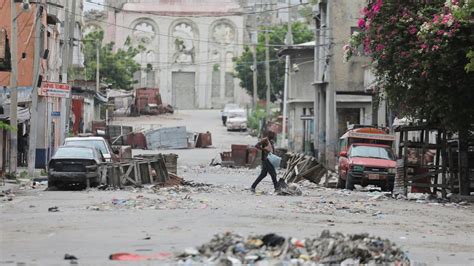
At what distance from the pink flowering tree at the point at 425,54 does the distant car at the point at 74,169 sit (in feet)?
30.3

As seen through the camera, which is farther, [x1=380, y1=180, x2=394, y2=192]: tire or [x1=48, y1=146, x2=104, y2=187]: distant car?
[x1=380, y1=180, x2=394, y2=192]: tire

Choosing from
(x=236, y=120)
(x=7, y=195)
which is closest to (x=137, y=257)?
(x=7, y=195)

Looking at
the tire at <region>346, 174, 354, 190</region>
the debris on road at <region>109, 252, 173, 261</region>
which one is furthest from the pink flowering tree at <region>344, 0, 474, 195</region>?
the debris on road at <region>109, 252, 173, 261</region>

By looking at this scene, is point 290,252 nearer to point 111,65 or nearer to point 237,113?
point 237,113

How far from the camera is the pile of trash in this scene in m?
12.2

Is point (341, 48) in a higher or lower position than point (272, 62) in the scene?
lower

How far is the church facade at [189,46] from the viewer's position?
371 ft

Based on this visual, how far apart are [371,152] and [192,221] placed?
1985 cm

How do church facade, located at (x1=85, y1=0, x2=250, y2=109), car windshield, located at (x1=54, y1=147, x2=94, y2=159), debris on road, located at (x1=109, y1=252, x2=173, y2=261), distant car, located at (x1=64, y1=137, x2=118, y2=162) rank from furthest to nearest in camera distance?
1. church facade, located at (x1=85, y1=0, x2=250, y2=109)
2. distant car, located at (x1=64, y1=137, x2=118, y2=162)
3. car windshield, located at (x1=54, y1=147, x2=94, y2=159)
4. debris on road, located at (x1=109, y1=252, x2=173, y2=261)

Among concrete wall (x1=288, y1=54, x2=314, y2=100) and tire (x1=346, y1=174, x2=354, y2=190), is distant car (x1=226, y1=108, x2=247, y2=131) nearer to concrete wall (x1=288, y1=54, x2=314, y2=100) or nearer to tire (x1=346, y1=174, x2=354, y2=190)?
concrete wall (x1=288, y1=54, x2=314, y2=100)

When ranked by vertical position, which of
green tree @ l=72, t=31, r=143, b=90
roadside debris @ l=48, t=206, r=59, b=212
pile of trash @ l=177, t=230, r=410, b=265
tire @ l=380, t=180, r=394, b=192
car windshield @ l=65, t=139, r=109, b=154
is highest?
green tree @ l=72, t=31, r=143, b=90

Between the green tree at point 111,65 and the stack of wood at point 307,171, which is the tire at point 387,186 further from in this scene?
the green tree at point 111,65

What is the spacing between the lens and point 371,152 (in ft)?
123

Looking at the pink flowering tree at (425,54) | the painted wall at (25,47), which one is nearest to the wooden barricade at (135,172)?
the pink flowering tree at (425,54)
